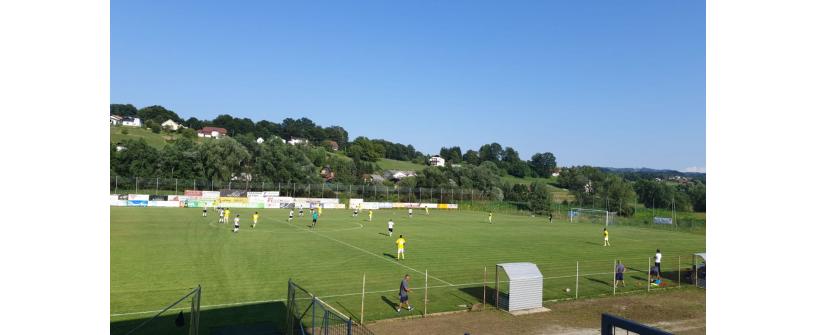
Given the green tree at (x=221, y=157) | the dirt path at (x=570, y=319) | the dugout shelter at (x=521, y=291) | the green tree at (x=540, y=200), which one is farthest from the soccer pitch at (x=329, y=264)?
the green tree at (x=221, y=157)


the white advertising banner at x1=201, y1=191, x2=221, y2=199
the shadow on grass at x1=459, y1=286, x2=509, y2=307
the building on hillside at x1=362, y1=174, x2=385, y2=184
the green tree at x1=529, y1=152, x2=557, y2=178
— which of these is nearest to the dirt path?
the shadow on grass at x1=459, y1=286, x2=509, y2=307

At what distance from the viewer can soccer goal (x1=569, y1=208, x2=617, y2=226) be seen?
62.7 meters

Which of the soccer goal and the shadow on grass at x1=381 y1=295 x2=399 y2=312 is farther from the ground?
the shadow on grass at x1=381 y1=295 x2=399 y2=312

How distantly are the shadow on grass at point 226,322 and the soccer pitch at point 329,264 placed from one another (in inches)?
2.5

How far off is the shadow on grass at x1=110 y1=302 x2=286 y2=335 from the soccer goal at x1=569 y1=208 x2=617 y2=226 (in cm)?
5465

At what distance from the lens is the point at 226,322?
13.9 meters

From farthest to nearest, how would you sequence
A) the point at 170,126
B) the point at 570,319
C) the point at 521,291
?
the point at 170,126 → the point at 521,291 → the point at 570,319

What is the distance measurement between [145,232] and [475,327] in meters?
27.5

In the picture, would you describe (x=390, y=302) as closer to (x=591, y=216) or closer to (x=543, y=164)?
(x=591, y=216)

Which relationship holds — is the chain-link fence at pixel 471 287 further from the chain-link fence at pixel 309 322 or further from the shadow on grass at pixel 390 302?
the chain-link fence at pixel 309 322

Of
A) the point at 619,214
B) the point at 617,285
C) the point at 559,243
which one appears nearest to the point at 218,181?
the point at 559,243

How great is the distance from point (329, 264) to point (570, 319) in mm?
11934

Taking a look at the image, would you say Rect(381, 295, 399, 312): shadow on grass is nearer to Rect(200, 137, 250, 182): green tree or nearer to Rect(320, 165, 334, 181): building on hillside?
Rect(200, 137, 250, 182): green tree

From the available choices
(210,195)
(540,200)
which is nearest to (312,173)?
(210,195)
